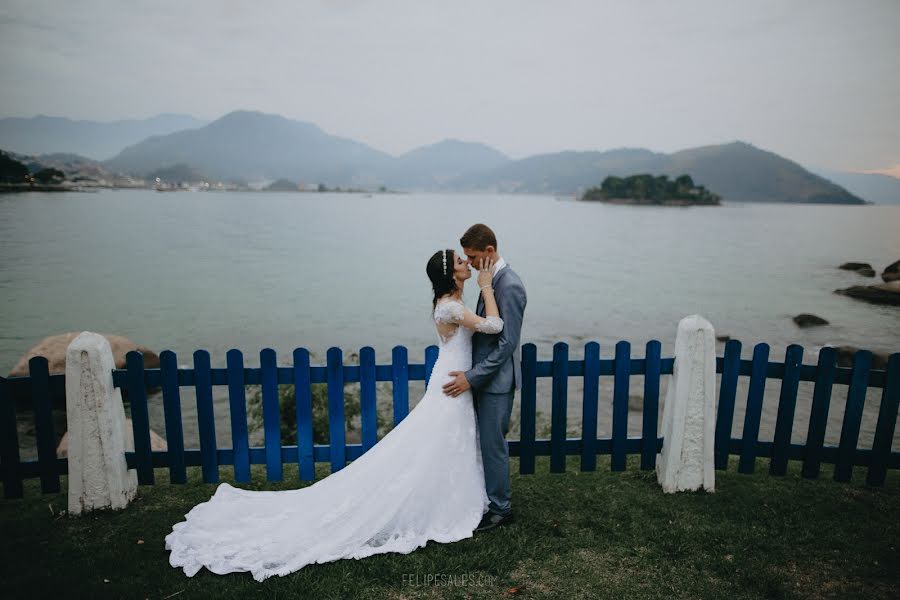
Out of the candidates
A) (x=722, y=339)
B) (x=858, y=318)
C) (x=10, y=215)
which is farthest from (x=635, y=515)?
(x=10, y=215)

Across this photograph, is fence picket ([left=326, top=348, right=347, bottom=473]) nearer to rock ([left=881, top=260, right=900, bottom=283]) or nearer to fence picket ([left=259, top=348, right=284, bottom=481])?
fence picket ([left=259, top=348, right=284, bottom=481])

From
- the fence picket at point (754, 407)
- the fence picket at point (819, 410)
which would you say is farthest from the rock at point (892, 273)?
the fence picket at point (754, 407)

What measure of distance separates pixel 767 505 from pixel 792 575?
1208 mm

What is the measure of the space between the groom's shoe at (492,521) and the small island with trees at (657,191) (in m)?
178

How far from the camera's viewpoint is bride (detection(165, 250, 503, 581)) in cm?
466

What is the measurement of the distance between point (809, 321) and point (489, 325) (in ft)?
93.0

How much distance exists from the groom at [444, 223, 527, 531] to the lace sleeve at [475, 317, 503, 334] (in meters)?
0.16

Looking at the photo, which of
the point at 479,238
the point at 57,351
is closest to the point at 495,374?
the point at 479,238

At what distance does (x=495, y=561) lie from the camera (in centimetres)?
471

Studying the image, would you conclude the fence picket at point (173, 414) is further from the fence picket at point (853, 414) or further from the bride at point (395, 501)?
the fence picket at point (853, 414)

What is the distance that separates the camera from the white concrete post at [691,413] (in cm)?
569

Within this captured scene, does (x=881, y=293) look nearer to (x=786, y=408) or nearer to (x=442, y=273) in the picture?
(x=786, y=408)

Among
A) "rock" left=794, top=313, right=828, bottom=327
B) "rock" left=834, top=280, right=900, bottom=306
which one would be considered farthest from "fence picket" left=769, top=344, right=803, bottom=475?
"rock" left=834, top=280, right=900, bottom=306

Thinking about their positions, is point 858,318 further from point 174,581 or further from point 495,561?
point 174,581
